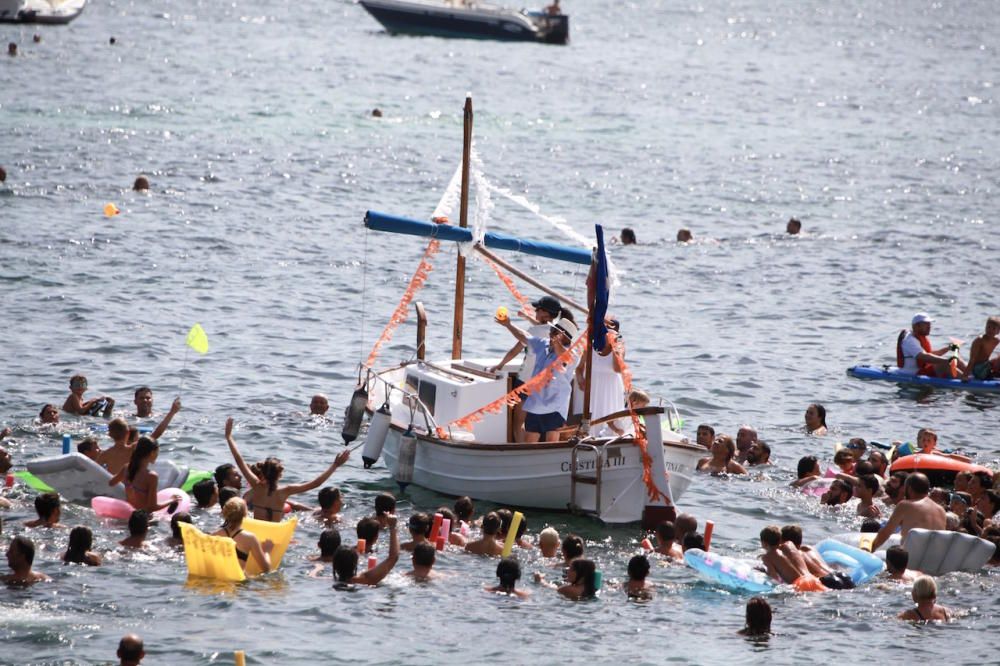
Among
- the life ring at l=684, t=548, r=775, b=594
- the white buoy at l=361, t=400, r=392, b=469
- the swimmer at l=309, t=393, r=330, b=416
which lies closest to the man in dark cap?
the white buoy at l=361, t=400, r=392, b=469

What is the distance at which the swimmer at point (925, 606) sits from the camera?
16.5 metres

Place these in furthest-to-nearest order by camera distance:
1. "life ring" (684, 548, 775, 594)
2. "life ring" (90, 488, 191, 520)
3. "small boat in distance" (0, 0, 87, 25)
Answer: "small boat in distance" (0, 0, 87, 25)
"life ring" (90, 488, 191, 520)
"life ring" (684, 548, 775, 594)

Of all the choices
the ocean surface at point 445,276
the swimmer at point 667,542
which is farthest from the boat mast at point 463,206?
the swimmer at point 667,542

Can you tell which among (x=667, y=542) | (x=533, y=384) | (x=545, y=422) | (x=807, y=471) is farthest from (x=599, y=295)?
(x=807, y=471)

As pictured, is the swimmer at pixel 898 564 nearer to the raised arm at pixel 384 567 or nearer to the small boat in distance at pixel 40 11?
the raised arm at pixel 384 567

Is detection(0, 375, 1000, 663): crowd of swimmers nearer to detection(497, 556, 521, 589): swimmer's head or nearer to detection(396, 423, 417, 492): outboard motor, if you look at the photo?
detection(497, 556, 521, 589): swimmer's head

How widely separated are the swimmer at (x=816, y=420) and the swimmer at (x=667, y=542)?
7040 millimetres

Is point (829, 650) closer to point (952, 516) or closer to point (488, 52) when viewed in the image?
point (952, 516)

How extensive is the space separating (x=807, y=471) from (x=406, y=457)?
A: 19.0 feet

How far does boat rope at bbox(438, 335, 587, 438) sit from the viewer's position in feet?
64.4

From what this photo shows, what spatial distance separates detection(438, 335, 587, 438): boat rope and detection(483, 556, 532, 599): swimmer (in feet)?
10.6

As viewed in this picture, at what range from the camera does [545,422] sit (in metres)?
20.1

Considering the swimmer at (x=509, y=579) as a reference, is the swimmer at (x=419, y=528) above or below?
above

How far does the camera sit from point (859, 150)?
55875mm
